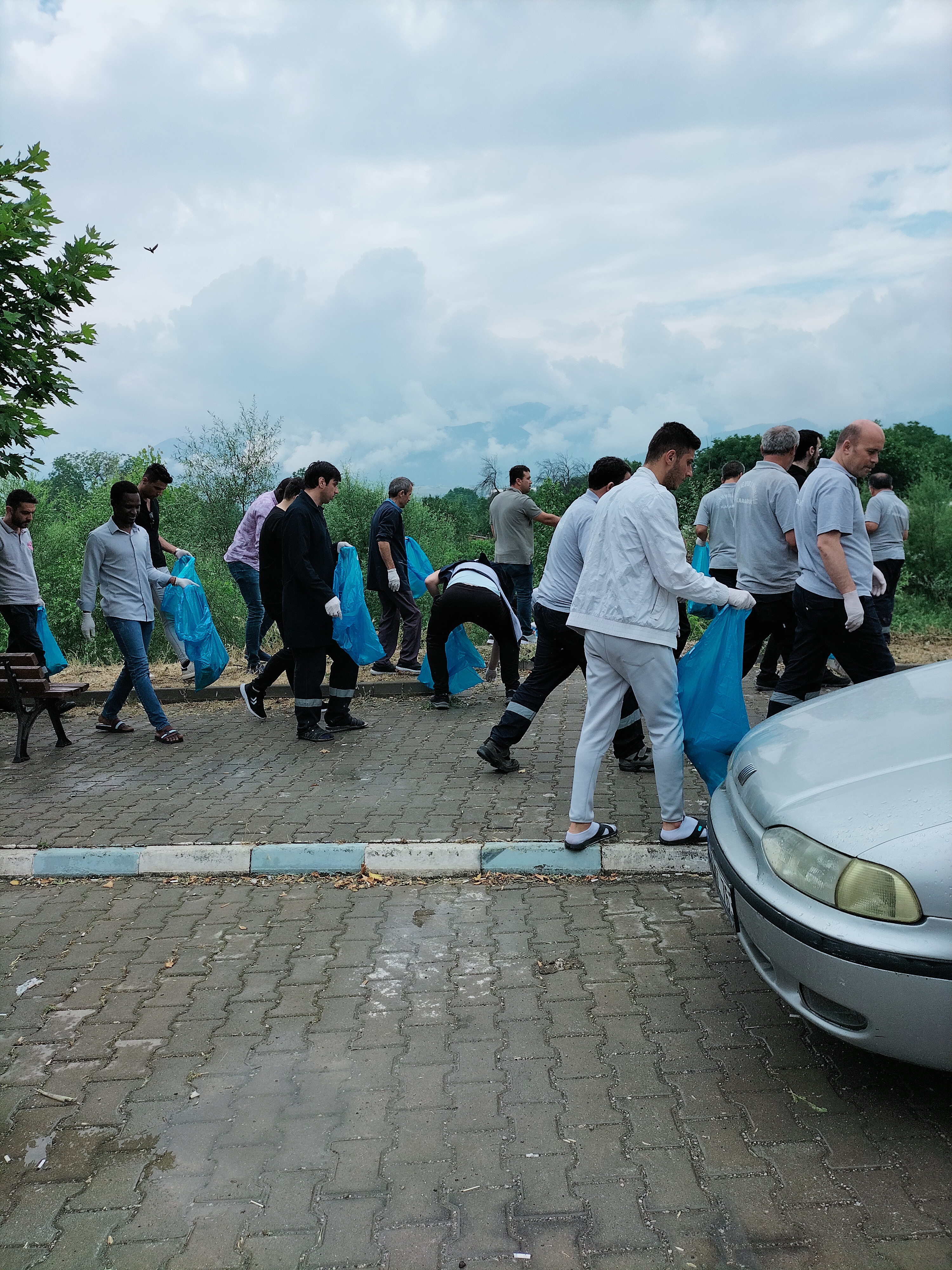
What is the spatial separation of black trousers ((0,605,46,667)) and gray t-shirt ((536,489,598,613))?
179 inches

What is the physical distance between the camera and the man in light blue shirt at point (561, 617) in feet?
19.9

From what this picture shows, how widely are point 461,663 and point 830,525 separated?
150 inches

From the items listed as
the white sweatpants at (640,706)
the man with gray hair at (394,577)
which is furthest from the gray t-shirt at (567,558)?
the man with gray hair at (394,577)

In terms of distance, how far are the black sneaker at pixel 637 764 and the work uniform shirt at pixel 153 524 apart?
14.7ft

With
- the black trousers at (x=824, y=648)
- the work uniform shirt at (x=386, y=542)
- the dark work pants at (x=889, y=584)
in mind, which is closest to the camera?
the black trousers at (x=824, y=648)

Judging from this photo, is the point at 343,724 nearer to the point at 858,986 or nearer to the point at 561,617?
the point at 561,617

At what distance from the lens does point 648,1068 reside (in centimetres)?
316

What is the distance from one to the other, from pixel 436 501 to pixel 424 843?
34.8m

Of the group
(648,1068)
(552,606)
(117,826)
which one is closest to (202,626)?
(117,826)

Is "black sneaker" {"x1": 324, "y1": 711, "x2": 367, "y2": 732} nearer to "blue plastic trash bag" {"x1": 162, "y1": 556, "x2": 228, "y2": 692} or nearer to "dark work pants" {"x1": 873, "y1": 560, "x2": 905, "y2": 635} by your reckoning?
"blue plastic trash bag" {"x1": 162, "y1": 556, "x2": 228, "y2": 692}

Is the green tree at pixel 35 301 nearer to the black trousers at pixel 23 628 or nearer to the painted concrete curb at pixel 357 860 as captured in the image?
the painted concrete curb at pixel 357 860

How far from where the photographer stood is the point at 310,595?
7453 millimetres

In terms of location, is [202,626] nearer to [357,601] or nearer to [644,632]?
[357,601]

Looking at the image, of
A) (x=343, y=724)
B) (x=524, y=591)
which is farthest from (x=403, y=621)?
(x=343, y=724)
